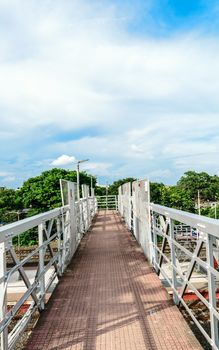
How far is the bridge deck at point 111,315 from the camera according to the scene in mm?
2732

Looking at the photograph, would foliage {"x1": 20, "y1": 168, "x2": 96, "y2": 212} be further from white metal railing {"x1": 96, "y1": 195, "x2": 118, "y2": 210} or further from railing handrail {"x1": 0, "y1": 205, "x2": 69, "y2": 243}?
railing handrail {"x1": 0, "y1": 205, "x2": 69, "y2": 243}

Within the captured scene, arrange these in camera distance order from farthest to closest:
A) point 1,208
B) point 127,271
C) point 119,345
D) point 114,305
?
point 1,208 → point 127,271 → point 114,305 → point 119,345

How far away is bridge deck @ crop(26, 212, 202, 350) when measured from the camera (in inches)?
108

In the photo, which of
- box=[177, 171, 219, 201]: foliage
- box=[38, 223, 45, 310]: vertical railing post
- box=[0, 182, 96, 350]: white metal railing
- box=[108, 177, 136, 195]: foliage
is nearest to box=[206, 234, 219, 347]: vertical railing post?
box=[0, 182, 96, 350]: white metal railing

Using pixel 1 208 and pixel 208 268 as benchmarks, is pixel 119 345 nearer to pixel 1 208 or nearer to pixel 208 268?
pixel 208 268

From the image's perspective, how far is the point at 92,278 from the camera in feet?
15.8

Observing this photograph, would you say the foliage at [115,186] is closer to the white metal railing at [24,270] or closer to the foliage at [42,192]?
the foliage at [42,192]

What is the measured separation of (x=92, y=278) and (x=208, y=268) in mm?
2790

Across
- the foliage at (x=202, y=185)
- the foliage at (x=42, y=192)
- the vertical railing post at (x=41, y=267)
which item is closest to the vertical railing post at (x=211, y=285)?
the vertical railing post at (x=41, y=267)

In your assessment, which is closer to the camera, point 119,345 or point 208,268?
point 208,268

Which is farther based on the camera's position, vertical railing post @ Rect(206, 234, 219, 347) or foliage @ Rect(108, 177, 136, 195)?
foliage @ Rect(108, 177, 136, 195)

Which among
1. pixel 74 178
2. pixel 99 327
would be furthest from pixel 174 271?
pixel 74 178

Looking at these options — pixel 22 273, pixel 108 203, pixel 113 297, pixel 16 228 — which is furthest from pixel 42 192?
pixel 16 228

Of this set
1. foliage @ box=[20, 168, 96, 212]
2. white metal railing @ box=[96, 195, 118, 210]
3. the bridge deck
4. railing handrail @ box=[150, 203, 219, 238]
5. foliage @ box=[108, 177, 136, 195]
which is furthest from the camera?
foliage @ box=[108, 177, 136, 195]
